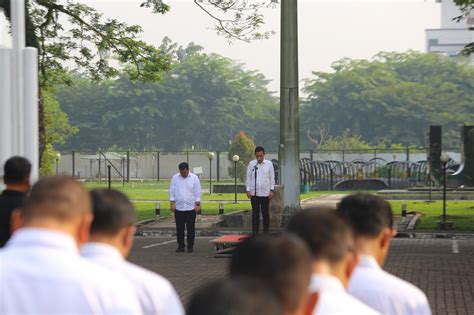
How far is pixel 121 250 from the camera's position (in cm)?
450

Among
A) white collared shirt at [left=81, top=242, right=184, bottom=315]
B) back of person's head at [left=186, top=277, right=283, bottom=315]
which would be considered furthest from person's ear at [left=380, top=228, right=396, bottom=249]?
back of person's head at [left=186, top=277, right=283, bottom=315]

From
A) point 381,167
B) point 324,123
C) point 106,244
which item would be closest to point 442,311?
point 106,244

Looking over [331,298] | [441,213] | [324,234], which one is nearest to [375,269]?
[324,234]

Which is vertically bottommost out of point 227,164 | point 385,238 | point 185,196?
point 227,164

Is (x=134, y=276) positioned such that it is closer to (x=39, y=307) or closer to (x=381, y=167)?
(x=39, y=307)

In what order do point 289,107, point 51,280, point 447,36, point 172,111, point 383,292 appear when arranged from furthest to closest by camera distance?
point 447,36 < point 172,111 < point 289,107 < point 383,292 < point 51,280

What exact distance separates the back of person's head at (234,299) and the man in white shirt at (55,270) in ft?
2.72

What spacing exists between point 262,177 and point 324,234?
1744 cm

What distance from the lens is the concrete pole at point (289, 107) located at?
25.5m

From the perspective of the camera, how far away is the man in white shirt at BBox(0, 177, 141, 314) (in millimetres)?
3762

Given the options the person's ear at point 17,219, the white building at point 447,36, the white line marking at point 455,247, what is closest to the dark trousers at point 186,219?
the white line marking at point 455,247

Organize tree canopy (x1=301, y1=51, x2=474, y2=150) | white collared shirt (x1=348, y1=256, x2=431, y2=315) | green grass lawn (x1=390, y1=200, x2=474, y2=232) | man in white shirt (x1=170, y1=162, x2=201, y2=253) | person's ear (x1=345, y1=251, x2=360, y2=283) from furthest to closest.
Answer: tree canopy (x1=301, y1=51, x2=474, y2=150), green grass lawn (x1=390, y1=200, x2=474, y2=232), man in white shirt (x1=170, y1=162, x2=201, y2=253), white collared shirt (x1=348, y1=256, x2=431, y2=315), person's ear (x1=345, y1=251, x2=360, y2=283)

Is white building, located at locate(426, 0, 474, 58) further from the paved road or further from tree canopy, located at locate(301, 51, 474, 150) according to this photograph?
the paved road

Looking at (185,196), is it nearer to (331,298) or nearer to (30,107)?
(30,107)
